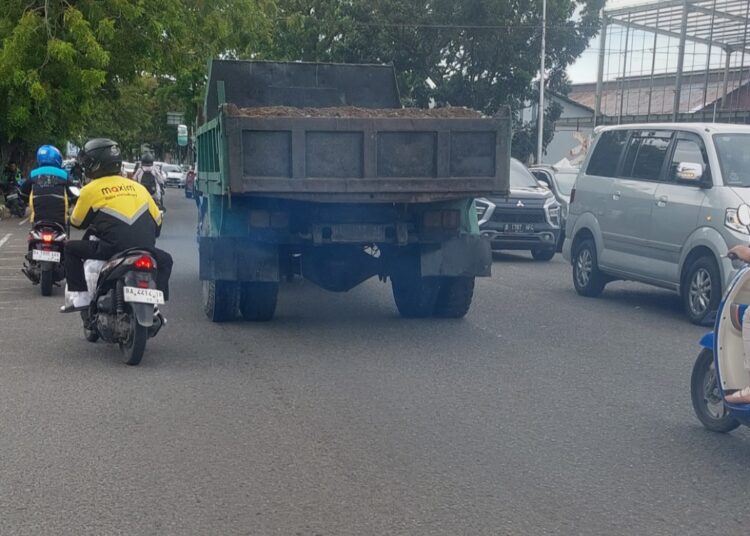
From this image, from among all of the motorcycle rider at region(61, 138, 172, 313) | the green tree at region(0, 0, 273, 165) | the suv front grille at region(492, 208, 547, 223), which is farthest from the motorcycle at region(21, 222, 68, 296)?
the green tree at region(0, 0, 273, 165)

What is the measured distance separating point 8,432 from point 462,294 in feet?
18.7

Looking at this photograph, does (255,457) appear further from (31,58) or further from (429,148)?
(31,58)

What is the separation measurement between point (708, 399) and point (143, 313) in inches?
167

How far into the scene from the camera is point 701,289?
11469 millimetres

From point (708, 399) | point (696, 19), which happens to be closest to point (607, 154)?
point (708, 399)

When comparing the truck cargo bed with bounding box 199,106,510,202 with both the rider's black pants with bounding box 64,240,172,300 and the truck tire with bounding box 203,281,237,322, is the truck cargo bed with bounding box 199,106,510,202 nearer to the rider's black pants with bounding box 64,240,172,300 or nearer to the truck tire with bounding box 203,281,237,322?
the rider's black pants with bounding box 64,240,172,300

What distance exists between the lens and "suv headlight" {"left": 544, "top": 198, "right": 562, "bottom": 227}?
19062 mm

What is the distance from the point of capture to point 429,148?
1003cm

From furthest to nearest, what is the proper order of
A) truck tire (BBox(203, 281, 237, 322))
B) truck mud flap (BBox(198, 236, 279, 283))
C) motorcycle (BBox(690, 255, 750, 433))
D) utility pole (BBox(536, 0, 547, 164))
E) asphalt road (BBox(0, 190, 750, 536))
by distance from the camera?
1. utility pole (BBox(536, 0, 547, 164))
2. truck tire (BBox(203, 281, 237, 322))
3. truck mud flap (BBox(198, 236, 279, 283))
4. motorcycle (BBox(690, 255, 750, 433))
5. asphalt road (BBox(0, 190, 750, 536))

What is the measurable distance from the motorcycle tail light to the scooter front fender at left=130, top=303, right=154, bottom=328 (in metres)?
0.32

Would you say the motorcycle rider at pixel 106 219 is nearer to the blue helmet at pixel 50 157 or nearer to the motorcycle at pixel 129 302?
the motorcycle at pixel 129 302

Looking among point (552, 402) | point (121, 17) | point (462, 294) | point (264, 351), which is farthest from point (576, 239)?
point (121, 17)

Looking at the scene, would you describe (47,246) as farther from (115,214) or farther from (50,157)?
(115,214)

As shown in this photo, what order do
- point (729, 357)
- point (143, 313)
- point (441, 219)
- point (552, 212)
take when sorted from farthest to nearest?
point (552, 212)
point (441, 219)
point (143, 313)
point (729, 357)
